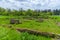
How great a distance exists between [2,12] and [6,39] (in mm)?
49954

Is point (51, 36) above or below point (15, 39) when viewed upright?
below

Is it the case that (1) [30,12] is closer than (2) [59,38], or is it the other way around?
(2) [59,38]

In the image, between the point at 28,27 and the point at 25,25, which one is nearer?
the point at 28,27

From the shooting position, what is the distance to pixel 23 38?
11078 millimetres

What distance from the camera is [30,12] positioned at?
58.8m

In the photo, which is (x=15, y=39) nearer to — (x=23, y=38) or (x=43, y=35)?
(x=23, y=38)

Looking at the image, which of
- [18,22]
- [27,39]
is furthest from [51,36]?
[18,22]

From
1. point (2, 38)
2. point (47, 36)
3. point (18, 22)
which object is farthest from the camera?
point (18, 22)

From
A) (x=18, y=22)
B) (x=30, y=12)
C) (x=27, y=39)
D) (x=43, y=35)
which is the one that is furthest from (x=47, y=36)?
(x=30, y=12)

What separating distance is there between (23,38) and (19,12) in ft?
161

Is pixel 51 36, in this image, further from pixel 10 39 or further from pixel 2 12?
pixel 2 12

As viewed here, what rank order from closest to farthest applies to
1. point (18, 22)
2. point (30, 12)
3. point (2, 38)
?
point (2, 38)
point (18, 22)
point (30, 12)

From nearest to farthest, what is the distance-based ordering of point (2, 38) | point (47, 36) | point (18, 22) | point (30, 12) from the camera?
point (2, 38), point (47, 36), point (18, 22), point (30, 12)

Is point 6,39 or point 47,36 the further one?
point 47,36
